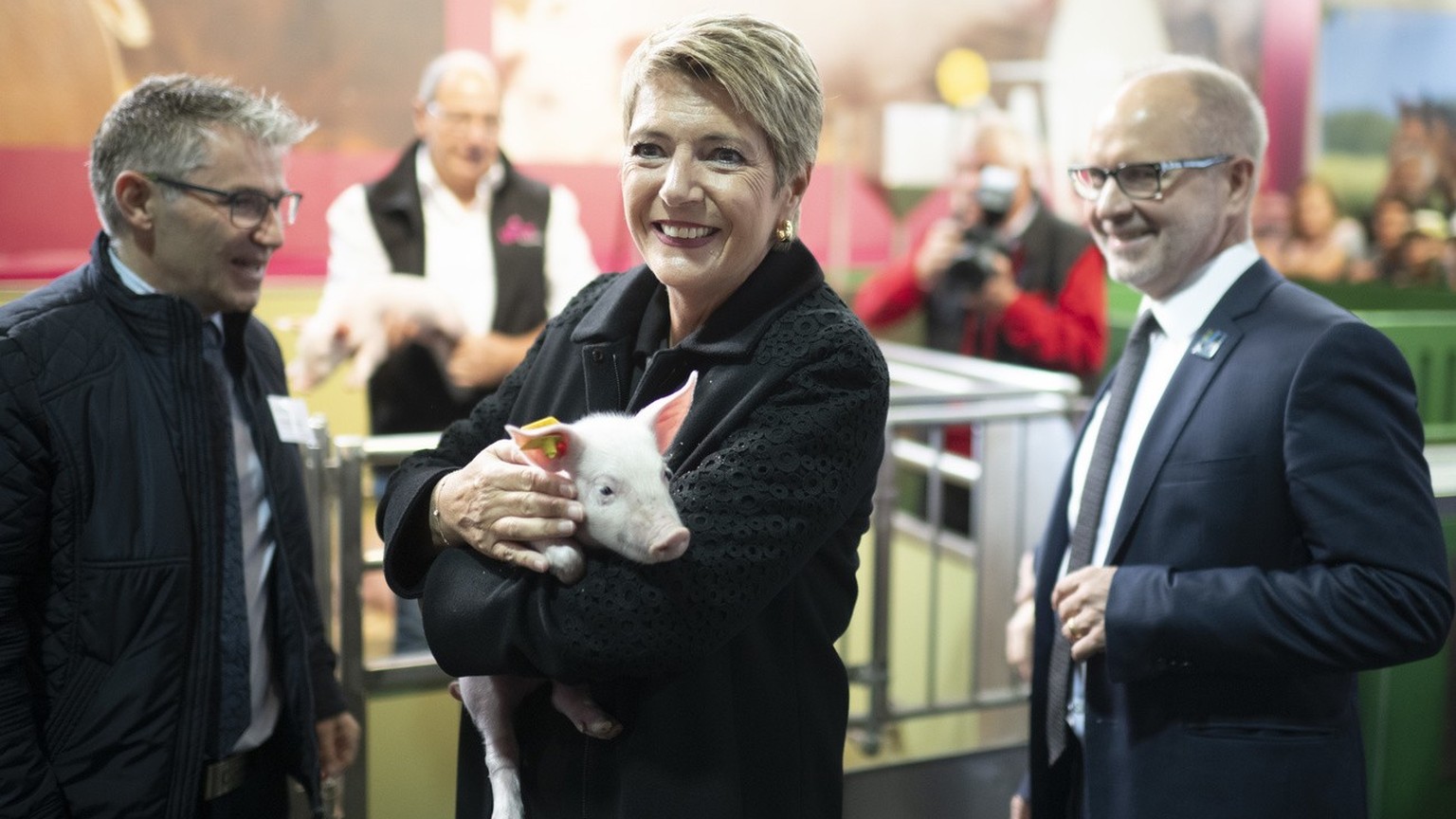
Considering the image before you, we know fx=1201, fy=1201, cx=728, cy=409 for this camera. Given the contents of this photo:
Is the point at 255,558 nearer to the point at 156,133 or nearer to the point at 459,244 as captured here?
the point at 156,133

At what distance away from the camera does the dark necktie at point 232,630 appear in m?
2.12

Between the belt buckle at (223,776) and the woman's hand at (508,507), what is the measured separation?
37.2 inches

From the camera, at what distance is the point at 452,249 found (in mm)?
4418

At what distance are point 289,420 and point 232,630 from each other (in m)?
0.46

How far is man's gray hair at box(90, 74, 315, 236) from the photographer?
2188mm

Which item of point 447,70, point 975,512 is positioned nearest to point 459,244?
point 447,70

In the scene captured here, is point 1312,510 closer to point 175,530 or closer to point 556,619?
point 556,619

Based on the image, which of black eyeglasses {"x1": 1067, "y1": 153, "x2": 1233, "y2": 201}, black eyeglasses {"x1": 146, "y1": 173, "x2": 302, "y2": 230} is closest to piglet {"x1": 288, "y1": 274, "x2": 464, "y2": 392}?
black eyeglasses {"x1": 146, "y1": 173, "x2": 302, "y2": 230}

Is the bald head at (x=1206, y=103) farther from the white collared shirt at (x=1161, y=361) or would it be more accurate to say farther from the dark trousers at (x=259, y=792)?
the dark trousers at (x=259, y=792)

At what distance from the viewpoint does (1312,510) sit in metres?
1.91

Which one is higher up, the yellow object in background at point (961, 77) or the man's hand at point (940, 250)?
the yellow object in background at point (961, 77)

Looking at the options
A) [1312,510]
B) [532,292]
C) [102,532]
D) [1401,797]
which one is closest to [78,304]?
[102,532]

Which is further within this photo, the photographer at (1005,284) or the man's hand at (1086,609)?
the photographer at (1005,284)

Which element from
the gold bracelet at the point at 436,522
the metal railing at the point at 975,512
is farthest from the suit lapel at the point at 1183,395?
the metal railing at the point at 975,512
